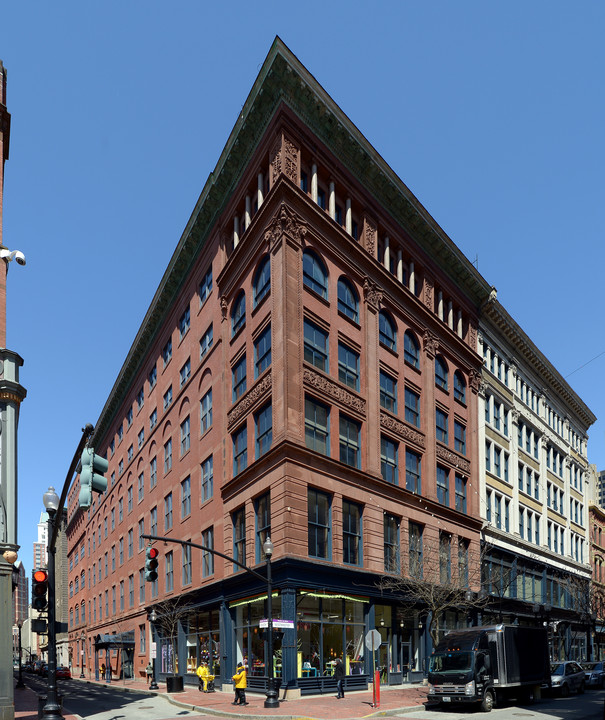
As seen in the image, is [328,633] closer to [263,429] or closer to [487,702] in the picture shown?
[487,702]

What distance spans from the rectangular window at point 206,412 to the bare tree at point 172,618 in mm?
11020

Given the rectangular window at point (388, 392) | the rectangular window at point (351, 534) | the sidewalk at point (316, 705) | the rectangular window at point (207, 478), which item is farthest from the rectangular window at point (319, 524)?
the rectangular window at point (207, 478)

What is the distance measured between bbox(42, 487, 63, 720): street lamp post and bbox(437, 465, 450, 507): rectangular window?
3049cm

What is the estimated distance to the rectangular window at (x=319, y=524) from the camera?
33781 mm

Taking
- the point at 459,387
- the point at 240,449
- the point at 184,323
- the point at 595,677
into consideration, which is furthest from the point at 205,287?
the point at 595,677

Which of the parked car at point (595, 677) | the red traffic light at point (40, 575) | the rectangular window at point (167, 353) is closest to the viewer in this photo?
the red traffic light at point (40, 575)

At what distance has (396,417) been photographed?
42.1 meters

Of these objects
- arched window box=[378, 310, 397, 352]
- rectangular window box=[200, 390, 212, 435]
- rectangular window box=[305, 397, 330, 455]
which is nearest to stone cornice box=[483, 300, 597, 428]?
arched window box=[378, 310, 397, 352]

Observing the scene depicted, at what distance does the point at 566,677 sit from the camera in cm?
3481

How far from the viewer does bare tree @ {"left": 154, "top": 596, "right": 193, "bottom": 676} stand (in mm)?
45781

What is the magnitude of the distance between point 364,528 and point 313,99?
22.1 m

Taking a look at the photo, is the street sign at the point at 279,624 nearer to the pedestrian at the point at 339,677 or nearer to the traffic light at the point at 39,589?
the pedestrian at the point at 339,677

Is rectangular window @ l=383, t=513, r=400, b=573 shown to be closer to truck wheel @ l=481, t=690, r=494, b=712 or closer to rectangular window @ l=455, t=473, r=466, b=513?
rectangular window @ l=455, t=473, r=466, b=513

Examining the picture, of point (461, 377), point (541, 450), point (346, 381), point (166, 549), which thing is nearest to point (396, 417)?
point (346, 381)
